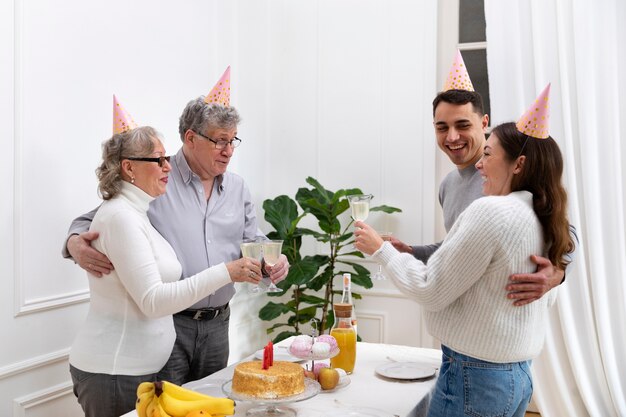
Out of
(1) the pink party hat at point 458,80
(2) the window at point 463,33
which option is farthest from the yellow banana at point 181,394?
(2) the window at point 463,33

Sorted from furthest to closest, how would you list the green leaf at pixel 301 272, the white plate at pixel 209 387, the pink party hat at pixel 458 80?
1. the green leaf at pixel 301 272
2. the pink party hat at pixel 458 80
3. the white plate at pixel 209 387

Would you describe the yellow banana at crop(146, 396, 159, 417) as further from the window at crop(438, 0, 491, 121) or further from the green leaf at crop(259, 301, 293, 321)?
the window at crop(438, 0, 491, 121)

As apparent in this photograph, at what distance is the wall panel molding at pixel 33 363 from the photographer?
89.5 inches

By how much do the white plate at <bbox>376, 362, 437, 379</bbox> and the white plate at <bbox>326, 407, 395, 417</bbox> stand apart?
33 centimetres

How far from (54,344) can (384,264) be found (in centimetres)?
151

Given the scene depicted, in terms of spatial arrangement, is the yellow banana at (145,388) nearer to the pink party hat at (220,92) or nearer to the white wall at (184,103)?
the white wall at (184,103)

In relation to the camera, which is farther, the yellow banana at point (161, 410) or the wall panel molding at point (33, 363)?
the wall panel molding at point (33, 363)

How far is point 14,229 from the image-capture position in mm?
2297

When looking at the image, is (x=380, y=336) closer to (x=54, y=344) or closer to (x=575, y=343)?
(x=575, y=343)

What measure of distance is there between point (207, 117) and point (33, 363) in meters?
1.16

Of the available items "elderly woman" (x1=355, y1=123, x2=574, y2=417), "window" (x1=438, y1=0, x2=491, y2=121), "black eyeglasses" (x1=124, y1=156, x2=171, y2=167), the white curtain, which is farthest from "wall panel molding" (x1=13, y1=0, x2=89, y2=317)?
the white curtain

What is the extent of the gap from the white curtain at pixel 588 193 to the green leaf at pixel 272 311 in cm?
161

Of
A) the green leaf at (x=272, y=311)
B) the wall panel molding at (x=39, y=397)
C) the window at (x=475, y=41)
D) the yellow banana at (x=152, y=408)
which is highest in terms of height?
the window at (x=475, y=41)

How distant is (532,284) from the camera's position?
59.3 inches
